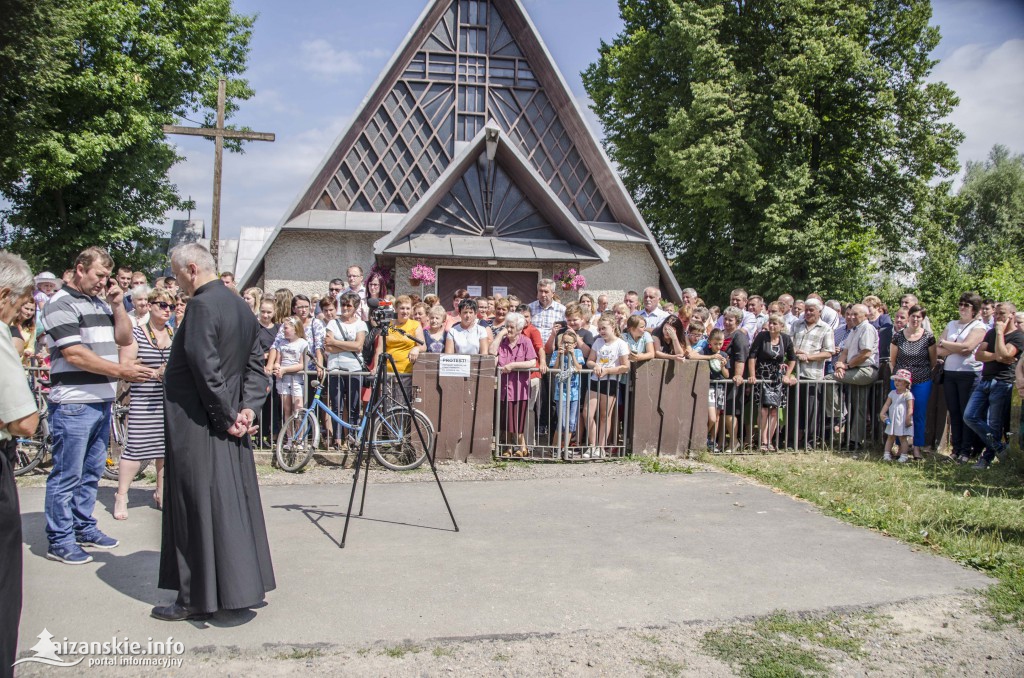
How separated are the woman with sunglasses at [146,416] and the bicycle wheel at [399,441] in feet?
8.32

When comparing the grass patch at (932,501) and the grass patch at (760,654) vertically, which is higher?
the grass patch at (932,501)

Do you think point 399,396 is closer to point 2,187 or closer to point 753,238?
point 753,238

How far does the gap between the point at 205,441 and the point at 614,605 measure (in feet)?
8.93

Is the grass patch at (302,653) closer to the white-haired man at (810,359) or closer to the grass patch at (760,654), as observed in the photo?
the grass patch at (760,654)

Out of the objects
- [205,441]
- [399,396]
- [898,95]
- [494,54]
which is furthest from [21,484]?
[898,95]

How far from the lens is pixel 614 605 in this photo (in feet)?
16.3

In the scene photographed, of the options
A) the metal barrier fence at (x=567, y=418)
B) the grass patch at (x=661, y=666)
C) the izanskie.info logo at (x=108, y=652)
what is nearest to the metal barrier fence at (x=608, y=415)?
the metal barrier fence at (x=567, y=418)

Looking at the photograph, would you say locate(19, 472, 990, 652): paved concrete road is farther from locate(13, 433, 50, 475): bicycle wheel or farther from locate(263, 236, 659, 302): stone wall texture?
locate(263, 236, 659, 302): stone wall texture

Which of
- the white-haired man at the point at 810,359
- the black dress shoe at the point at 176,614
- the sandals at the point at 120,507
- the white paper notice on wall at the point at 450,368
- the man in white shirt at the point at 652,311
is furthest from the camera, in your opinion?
the man in white shirt at the point at 652,311

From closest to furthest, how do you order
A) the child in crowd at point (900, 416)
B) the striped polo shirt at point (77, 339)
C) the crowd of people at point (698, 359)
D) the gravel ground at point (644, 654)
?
the gravel ground at point (644, 654)
the striped polo shirt at point (77, 339)
the crowd of people at point (698, 359)
the child in crowd at point (900, 416)

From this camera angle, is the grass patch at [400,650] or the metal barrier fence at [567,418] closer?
the grass patch at [400,650]

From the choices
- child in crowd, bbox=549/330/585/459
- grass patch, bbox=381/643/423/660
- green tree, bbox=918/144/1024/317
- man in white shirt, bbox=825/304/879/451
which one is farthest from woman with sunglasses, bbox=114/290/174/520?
green tree, bbox=918/144/1024/317

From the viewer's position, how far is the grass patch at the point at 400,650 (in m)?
4.27

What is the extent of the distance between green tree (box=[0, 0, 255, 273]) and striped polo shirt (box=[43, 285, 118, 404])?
68.8 ft
